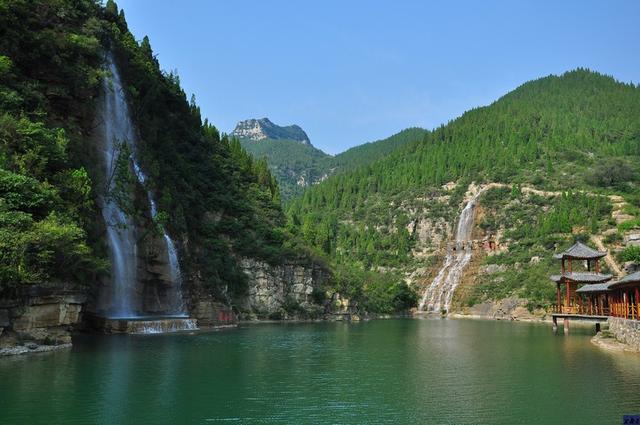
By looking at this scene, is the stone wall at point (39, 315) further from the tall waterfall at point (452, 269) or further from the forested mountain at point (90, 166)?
the tall waterfall at point (452, 269)

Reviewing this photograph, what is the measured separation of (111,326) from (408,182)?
87.5 meters

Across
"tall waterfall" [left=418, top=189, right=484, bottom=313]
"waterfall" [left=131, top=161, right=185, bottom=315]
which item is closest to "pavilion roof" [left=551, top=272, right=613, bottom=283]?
"waterfall" [left=131, top=161, right=185, bottom=315]

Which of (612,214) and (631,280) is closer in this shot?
(631,280)

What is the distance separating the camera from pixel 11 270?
2208 cm

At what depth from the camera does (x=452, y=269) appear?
304 feet

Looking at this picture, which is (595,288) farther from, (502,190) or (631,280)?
(502,190)

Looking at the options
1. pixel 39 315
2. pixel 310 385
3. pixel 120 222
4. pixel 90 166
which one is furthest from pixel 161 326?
pixel 310 385

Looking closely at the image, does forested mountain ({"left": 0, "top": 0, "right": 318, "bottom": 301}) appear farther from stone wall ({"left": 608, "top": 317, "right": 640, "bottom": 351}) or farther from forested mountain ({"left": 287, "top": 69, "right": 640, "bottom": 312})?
stone wall ({"left": 608, "top": 317, "right": 640, "bottom": 351})

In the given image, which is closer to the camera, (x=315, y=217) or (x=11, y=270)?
(x=11, y=270)

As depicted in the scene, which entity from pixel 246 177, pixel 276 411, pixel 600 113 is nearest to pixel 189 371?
pixel 276 411

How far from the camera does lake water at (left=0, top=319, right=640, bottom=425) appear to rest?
1507cm

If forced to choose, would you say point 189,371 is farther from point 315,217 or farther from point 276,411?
point 315,217

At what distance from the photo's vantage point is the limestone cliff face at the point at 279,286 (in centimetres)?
5697

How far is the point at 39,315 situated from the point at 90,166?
12868mm
